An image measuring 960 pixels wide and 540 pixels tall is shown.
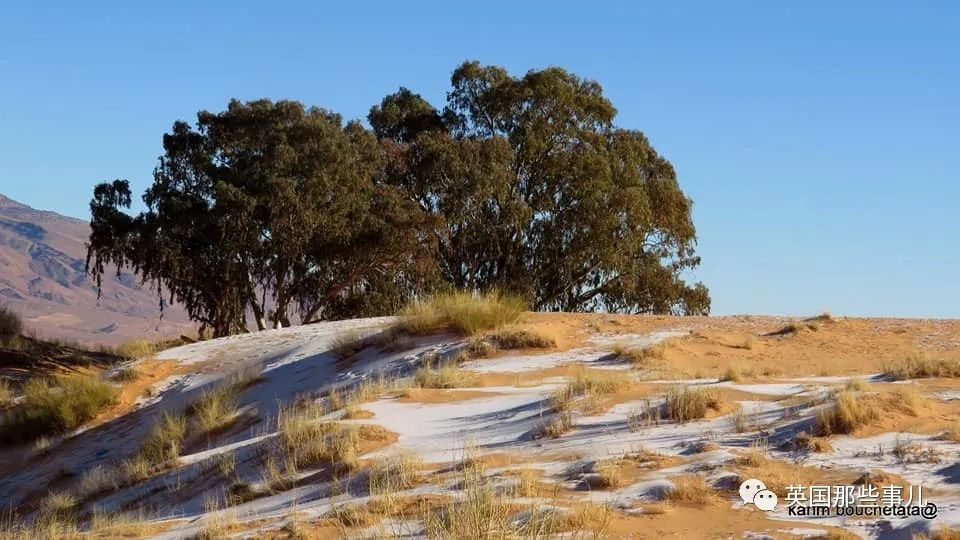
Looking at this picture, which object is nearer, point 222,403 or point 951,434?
point 951,434

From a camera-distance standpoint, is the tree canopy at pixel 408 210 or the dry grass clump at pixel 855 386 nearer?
the dry grass clump at pixel 855 386

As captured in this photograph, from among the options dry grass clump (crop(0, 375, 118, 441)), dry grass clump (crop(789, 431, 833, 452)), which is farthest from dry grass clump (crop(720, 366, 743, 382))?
dry grass clump (crop(0, 375, 118, 441))

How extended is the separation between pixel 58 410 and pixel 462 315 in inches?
242

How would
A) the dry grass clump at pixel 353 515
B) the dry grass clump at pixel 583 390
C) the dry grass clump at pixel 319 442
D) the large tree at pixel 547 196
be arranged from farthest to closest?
the large tree at pixel 547 196, the dry grass clump at pixel 583 390, the dry grass clump at pixel 319 442, the dry grass clump at pixel 353 515

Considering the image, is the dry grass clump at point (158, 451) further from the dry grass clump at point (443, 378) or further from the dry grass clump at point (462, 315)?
the dry grass clump at point (462, 315)

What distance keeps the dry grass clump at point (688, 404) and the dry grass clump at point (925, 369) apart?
3275mm

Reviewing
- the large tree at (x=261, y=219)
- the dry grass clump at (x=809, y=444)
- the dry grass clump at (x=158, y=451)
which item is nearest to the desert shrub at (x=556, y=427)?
the dry grass clump at (x=809, y=444)

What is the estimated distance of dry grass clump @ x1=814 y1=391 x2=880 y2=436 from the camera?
870cm

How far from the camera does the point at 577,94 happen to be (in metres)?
32.9

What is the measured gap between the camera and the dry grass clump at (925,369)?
12070 mm

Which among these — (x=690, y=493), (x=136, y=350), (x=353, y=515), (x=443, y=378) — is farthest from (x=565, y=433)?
(x=136, y=350)

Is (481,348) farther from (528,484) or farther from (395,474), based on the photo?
(528,484)

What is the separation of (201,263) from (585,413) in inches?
758

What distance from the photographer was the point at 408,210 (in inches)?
1148
